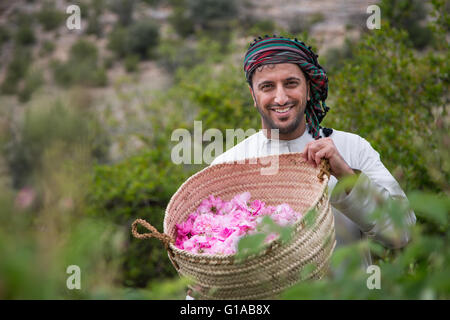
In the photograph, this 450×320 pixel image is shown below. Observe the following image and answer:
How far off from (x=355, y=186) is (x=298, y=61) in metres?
0.86

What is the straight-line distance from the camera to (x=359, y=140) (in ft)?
7.32

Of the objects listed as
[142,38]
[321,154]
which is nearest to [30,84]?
[142,38]

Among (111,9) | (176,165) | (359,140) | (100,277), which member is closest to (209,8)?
(111,9)

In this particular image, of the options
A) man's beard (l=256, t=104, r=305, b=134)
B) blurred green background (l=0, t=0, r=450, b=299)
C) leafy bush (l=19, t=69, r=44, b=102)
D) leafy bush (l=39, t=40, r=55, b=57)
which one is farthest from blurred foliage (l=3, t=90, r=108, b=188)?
leafy bush (l=39, t=40, r=55, b=57)

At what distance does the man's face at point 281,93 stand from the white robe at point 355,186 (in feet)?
0.65

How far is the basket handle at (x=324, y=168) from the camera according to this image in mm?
1593

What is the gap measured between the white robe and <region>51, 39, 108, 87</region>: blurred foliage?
18.2 meters

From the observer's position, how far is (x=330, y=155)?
65.6 inches

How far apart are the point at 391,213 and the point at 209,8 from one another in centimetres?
2274

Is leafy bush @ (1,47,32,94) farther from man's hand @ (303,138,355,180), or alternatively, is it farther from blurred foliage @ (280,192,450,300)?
blurred foliage @ (280,192,450,300)

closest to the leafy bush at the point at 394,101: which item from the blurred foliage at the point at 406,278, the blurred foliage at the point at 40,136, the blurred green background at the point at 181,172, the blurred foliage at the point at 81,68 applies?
the blurred green background at the point at 181,172
